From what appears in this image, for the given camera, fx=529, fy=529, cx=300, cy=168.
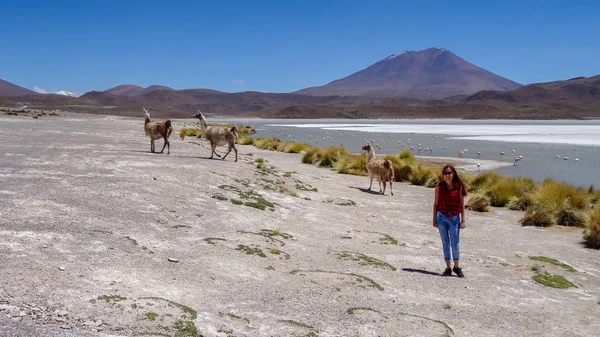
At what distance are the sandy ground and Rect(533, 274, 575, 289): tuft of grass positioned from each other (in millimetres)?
146

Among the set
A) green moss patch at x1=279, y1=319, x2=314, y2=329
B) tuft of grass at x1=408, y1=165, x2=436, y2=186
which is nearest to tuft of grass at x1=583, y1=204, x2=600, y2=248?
tuft of grass at x1=408, y1=165, x2=436, y2=186

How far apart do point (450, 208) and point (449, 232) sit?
0.42 metres

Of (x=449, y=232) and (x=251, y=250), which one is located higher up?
(x=449, y=232)

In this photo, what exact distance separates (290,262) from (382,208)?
6.78 metres

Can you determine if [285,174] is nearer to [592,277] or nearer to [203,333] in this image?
[592,277]

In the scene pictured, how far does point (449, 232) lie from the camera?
8172mm

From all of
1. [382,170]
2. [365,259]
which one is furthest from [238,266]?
[382,170]

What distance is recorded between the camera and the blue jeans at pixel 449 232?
801cm

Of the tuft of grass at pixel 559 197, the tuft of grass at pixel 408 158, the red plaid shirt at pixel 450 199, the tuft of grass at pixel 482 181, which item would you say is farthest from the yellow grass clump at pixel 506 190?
the red plaid shirt at pixel 450 199

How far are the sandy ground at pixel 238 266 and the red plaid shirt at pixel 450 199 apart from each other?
3.26 ft

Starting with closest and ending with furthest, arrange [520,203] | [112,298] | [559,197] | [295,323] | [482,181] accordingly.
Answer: [112,298]
[295,323]
[559,197]
[520,203]
[482,181]

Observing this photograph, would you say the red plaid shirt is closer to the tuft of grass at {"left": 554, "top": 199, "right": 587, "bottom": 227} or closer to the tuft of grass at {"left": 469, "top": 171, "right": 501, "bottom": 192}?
the tuft of grass at {"left": 554, "top": 199, "right": 587, "bottom": 227}

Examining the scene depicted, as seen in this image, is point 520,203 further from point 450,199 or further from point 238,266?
point 238,266

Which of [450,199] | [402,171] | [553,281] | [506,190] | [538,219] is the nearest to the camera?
[450,199]
